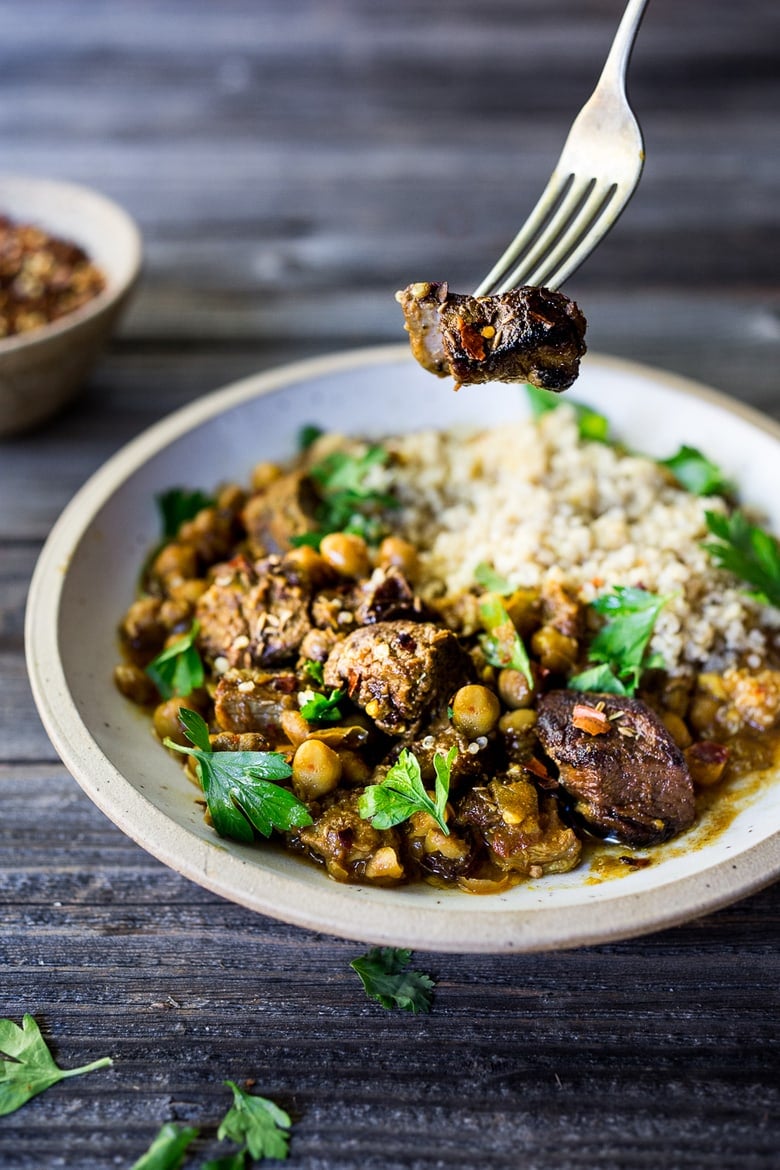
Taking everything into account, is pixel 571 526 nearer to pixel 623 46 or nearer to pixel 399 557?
pixel 399 557

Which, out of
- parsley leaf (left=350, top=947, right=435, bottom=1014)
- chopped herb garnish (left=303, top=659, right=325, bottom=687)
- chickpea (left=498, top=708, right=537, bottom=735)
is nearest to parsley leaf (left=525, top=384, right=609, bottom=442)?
chickpea (left=498, top=708, right=537, bottom=735)

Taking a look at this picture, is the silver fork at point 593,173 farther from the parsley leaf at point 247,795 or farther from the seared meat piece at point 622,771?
the parsley leaf at point 247,795

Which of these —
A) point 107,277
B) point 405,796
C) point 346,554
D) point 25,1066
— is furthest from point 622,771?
point 107,277

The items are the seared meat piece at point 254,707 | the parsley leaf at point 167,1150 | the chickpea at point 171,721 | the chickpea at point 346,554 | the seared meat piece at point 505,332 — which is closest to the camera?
the parsley leaf at point 167,1150

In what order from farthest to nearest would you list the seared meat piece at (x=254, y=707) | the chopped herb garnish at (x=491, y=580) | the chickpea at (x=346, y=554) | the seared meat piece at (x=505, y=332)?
the chickpea at (x=346, y=554), the chopped herb garnish at (x=491, y=580), the seared meat piece at (x=254, y=707), the seared meat piece at (x=505, y=332)

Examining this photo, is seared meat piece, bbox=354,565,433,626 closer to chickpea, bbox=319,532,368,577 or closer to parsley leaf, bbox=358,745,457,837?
chickpea, bbox=319,532,368,577

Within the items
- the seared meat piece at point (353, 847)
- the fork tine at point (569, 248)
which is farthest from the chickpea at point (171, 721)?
the fork tine at point (569, 248)
